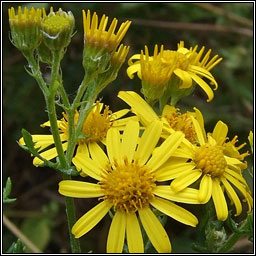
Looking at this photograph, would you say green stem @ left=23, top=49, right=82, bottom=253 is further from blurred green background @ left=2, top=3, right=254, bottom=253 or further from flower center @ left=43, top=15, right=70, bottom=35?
blurred green background @ left=2, top=3, right=254, bottom=253

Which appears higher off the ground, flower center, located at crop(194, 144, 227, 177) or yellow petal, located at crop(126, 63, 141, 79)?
yellow petal, located at crop(126, 63, 141, 79)

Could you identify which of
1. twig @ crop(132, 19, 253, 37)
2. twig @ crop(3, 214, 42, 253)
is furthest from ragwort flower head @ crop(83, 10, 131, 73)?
twig @ crop(132, 19, 253, 37)

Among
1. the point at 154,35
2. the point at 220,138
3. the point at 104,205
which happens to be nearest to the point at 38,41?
the point at 104,205

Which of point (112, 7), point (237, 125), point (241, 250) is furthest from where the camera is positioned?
point (112, 7)

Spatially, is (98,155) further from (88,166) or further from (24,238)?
(24,238)

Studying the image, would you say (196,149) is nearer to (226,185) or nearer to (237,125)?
(226,185)

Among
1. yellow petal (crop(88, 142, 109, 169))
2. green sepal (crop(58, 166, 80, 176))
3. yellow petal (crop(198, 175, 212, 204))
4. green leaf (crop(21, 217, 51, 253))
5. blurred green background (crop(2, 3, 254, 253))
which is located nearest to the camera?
yellow petal (crop(198, 175, 212, 204))
